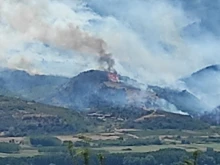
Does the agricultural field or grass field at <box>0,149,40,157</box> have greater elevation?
the agricultural field

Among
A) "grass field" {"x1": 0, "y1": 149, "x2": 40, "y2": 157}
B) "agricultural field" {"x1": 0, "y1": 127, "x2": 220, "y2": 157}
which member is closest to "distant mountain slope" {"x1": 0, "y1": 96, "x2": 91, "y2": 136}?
"agricultural field" {"x1": 0, "y1": 127, "x2": 220, "y2": 157}

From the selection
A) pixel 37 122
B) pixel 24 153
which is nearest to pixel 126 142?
pixel 24 153

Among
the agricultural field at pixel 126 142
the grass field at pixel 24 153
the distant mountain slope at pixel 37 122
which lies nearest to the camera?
the grass field at pixel 24 153

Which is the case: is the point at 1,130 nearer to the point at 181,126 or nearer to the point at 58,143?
the point at 58,143

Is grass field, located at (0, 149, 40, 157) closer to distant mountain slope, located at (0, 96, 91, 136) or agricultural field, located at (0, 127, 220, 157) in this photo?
agricultural field, located at (0, 127, 220, 157)

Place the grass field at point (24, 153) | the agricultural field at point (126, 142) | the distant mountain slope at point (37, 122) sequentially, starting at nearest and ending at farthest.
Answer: the grass field at point (24, 153) < the agricultural field at point (126, 142) < the distant mountain slope at point (37, 122)

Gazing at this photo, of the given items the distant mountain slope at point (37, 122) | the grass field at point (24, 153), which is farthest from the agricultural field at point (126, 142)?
the distant mountain slope at point (37, 122)

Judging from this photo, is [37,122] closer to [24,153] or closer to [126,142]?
[126,142]

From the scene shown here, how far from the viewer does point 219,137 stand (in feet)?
569

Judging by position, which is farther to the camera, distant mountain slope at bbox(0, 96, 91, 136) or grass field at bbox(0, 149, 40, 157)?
distant mountain slope at bbox(0, 96, 91, 136)

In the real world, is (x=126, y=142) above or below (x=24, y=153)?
above

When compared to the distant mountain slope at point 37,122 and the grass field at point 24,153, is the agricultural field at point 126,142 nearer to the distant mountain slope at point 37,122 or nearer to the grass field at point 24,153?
the grass field at point 24,153

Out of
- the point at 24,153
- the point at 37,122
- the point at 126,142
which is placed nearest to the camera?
the point at 24,153

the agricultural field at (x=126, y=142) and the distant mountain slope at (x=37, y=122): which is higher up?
the distant mountain slope at (x=37, y=122)
